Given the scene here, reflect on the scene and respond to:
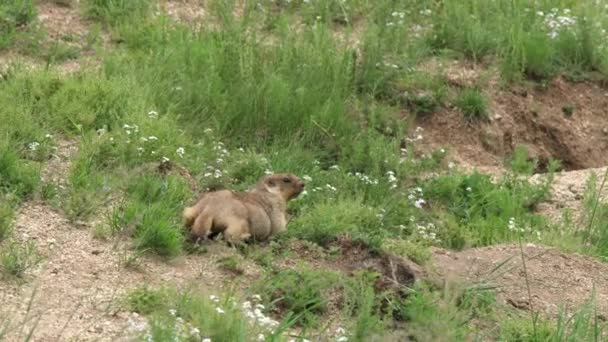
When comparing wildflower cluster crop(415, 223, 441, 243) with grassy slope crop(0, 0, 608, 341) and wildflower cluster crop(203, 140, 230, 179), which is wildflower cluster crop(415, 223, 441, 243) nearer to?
grassy slope crop(0, 0, 608, 341)

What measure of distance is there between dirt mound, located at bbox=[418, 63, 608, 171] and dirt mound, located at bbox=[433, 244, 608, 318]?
2441 mm

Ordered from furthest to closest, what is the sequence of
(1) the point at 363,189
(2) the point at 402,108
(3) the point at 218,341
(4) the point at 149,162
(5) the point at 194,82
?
(2) the point at 402,108 < (5) the point at 194,82 < (1) the point at 363,189 < (4) the point at 149,162 < (3) the point at 218,341

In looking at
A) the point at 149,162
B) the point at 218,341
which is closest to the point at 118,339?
the point at 218,341

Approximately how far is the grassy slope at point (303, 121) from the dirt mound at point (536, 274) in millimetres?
199

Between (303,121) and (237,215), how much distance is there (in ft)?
7.29

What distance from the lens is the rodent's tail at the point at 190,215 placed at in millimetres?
7863

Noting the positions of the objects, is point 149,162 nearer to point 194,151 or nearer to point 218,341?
point 194,151

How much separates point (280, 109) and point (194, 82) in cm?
67

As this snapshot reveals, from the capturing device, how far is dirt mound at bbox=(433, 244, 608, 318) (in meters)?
7.73

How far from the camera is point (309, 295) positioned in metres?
7.25

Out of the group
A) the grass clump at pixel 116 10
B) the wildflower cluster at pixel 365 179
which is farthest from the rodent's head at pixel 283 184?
the grass clump at pixel 116 10

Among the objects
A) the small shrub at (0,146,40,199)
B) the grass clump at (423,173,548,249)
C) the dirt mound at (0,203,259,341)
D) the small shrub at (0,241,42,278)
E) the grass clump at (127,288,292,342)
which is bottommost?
the grass clump at (423,173,548,249)

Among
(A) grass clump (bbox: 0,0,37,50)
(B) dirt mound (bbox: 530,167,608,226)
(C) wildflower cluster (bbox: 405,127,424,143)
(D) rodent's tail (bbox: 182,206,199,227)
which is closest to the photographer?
(D) rodent's tail (bbox: 182,206,199,227)

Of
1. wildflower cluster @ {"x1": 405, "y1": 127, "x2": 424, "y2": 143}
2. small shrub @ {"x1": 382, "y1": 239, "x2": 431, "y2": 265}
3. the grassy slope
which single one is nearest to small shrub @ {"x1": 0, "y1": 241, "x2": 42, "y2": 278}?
the grassy slope
